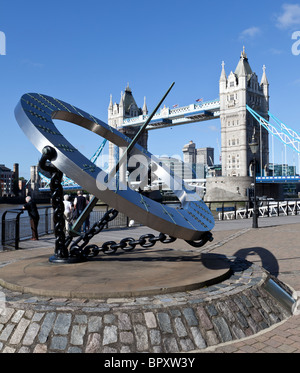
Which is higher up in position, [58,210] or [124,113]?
[124,113]

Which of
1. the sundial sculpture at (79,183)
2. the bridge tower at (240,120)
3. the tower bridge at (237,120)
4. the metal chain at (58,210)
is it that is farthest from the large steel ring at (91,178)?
the bridge tower at (240,120)

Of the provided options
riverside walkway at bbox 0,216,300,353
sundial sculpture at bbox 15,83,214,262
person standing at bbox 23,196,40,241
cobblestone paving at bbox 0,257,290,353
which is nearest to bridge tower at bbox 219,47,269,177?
person standing at bbox 23,196,40,241

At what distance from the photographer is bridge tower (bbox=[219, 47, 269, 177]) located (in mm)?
63375

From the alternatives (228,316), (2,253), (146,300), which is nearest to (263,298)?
(228,316)

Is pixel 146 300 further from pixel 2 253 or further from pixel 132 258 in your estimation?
pixel 2 253

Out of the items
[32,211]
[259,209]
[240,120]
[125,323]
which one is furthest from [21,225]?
[240,120]

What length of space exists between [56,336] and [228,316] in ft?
A: 5.62

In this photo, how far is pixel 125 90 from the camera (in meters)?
100

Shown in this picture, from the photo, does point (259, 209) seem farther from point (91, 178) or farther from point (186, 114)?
point (186, 114)

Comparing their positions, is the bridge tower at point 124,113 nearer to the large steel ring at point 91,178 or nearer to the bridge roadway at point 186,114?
the bridge roadway at point 186,114

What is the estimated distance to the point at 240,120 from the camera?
64.4m

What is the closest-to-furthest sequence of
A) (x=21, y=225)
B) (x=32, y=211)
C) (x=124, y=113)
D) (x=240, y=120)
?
(x=32, y=211)
(x=21, y=225)
(x=240, y=120)
(x=124, y=113)

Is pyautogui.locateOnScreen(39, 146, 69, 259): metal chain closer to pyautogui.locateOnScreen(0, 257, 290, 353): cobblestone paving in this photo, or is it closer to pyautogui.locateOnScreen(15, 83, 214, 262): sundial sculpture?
pyautogui.locateOnScreen(15, 83, 214, 262): sundial sculpture

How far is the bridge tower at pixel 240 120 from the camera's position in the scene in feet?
208
